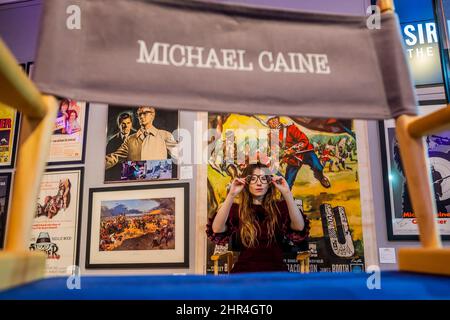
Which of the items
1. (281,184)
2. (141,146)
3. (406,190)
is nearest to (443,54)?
(406,190)

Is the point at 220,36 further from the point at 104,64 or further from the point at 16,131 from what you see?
the point at 16,131

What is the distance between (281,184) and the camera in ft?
6.27

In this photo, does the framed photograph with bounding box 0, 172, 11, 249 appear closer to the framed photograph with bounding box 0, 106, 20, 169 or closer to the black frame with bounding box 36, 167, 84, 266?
the framed photograph with bounding box 0, 106, 20, 169

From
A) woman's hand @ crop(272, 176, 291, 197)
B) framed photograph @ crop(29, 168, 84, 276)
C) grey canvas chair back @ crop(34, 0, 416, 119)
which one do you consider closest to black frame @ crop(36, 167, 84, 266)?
framed photograph @ crop(29, 168, 84, 276)

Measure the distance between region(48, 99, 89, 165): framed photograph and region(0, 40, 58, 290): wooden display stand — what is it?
6.06 ft

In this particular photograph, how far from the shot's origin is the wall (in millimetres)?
1934

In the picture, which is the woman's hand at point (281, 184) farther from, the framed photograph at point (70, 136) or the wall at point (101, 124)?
the framed photograph at point (70, 136)

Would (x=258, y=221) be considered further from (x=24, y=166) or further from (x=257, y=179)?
(x=24, y=166)

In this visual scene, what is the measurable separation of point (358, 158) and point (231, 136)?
0.63 metres

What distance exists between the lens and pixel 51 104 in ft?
1.63

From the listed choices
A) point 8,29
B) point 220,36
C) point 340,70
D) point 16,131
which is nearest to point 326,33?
point 340,70

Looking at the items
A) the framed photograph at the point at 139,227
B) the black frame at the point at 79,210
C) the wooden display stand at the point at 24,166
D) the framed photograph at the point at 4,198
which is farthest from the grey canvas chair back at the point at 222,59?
the framed photograph at the point at 4,198

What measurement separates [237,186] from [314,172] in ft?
1.33
